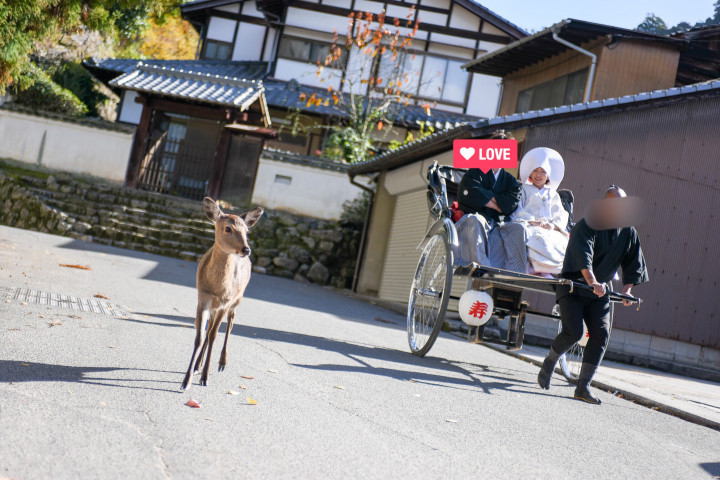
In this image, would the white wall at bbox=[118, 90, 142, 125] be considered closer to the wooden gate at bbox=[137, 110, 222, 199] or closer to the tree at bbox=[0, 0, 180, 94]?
the wooden gate at bbox=[137, 110, 222, 199]

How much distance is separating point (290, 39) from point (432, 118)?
6507 millimetres

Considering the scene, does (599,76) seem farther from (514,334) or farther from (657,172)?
(514,334)

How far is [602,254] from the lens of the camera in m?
6.25

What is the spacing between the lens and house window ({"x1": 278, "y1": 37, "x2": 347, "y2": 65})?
90.2 ft

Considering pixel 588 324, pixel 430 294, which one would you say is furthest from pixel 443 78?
pixel 588 324

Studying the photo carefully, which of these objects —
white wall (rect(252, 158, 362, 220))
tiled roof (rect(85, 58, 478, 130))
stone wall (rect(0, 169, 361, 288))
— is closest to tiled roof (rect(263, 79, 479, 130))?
tiled roof (rect(85, 58, 478, 130))

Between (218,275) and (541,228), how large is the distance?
3.70m

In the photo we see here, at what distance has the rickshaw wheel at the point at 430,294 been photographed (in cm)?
672

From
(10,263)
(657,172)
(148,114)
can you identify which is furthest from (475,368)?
(148,114)

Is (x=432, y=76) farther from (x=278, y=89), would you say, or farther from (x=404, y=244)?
(x=404, y=244)

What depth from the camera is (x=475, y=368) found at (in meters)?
7.49

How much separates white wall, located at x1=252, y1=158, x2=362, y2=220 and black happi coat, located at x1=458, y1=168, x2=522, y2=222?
13.9 m

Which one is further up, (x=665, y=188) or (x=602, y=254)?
(x=665, y=188)

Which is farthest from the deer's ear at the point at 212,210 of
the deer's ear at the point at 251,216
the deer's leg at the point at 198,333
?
the deer's leg at the point at 198,333
